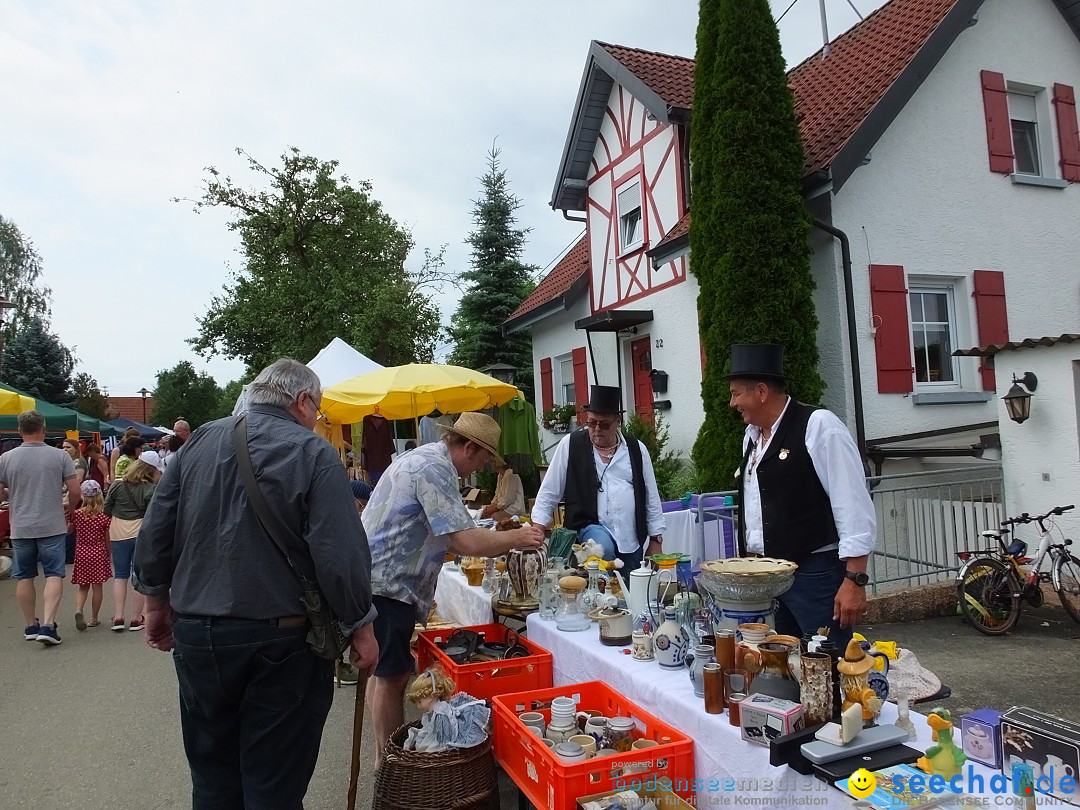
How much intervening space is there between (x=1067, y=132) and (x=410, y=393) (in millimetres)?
9126

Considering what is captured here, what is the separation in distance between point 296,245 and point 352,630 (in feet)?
75.7

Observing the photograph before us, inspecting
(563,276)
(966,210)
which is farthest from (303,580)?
(563,276)

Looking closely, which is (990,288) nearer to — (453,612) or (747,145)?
(747,145)

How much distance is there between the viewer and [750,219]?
7.79 m

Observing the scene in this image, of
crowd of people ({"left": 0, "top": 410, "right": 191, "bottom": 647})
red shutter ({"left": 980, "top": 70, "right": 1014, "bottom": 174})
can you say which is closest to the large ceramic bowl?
crowd of people ({"left": 0, "top": 410, "right": 191, "bottom": 647})

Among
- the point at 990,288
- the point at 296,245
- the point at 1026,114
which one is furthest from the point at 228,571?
the point at 296,245

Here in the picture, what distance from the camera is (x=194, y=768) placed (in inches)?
99.0

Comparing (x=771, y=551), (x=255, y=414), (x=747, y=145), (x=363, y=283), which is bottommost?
(x=771, y=551)

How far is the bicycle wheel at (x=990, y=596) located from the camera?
6031 millimetres

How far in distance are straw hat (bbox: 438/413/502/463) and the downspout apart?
5662 millimetres

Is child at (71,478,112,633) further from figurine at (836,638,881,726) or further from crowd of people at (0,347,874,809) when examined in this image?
figurine at (836,638,881,726)

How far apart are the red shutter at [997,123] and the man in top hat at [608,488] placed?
740 centimetres

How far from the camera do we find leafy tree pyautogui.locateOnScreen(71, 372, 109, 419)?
34.8 m

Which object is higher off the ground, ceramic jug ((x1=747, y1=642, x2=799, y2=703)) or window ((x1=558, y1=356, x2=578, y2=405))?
window ((x1=558, y1=356, x2=578, y2=405))
